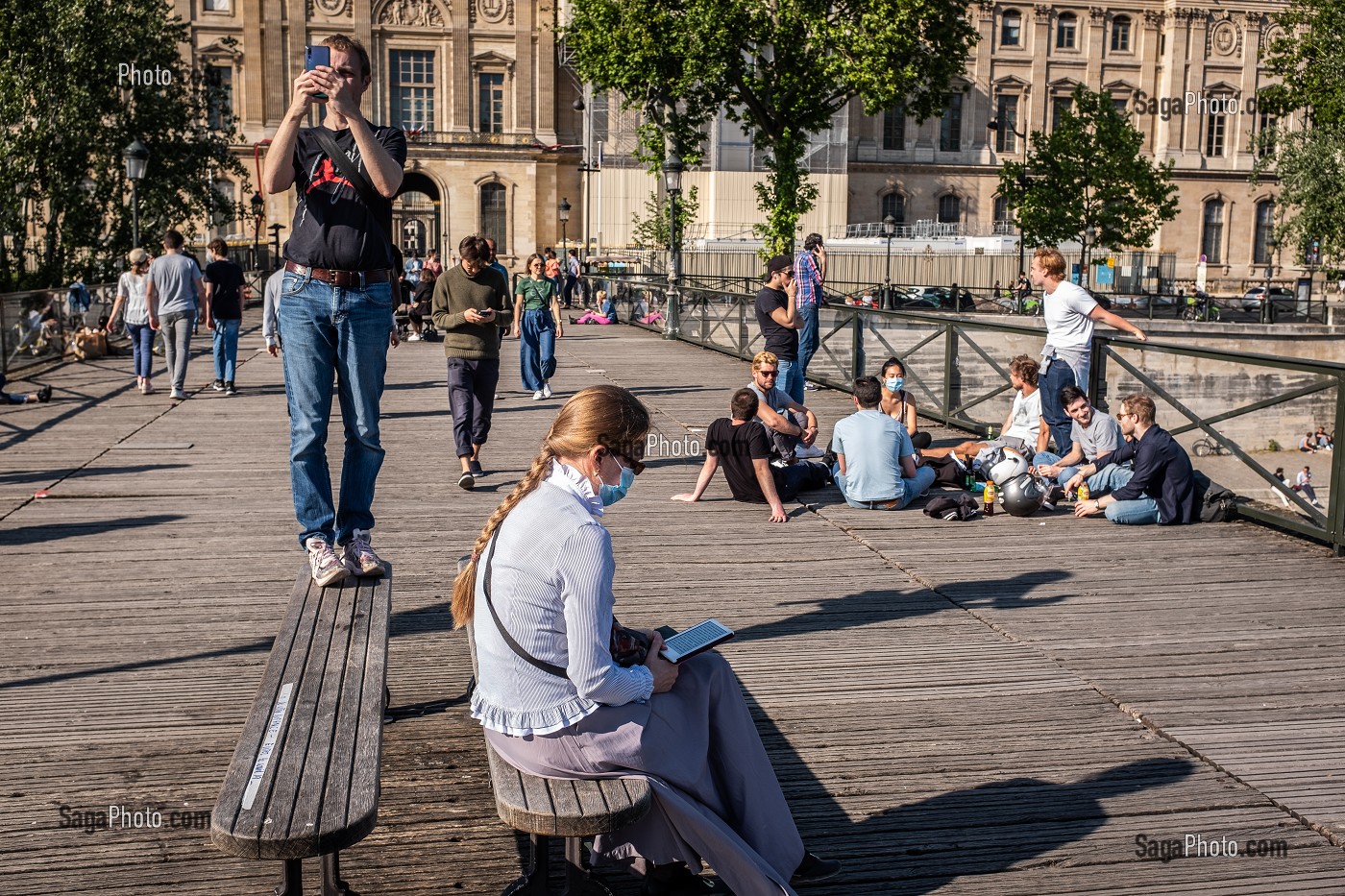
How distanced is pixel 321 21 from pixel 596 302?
105 ft

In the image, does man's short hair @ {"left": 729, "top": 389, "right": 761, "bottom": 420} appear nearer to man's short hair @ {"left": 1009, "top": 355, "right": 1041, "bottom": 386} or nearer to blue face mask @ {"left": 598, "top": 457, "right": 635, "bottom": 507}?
man's short hair @ {"left": 1009, "top": 355, "right": 1041, "bottom": 386}

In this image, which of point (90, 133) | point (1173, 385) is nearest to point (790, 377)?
point (1173, 385)

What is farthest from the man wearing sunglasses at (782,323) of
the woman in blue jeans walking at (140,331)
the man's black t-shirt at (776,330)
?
the woman in blue jeans walking at (140,331)

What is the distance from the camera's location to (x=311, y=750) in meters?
3.60

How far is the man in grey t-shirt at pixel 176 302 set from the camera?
1591 cm

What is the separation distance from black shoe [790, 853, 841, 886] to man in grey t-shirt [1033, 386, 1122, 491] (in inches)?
279

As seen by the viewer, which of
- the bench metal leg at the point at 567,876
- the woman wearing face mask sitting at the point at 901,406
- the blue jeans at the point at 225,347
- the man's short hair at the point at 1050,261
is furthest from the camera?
the blue jeans at the point at 225,347

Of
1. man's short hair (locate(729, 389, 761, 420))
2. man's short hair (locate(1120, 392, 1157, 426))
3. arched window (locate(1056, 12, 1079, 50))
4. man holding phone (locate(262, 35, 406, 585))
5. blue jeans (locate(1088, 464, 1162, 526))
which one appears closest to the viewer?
man holding phone (locate(262, 35, 406, 585))

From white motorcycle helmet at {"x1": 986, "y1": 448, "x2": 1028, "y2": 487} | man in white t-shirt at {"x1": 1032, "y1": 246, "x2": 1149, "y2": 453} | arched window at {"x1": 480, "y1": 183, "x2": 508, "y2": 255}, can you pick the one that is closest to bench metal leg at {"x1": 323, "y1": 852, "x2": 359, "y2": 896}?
white motorcycle helmet at {"x1": 986, "y1": 448, "x2": 1028, "y2": 487}

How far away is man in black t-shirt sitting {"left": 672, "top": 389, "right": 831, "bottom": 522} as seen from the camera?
9.71 meters

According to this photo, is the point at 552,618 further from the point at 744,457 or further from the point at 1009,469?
the point at 1009,469

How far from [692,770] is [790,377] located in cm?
1031

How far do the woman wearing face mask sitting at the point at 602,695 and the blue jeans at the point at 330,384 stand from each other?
1.92 metres

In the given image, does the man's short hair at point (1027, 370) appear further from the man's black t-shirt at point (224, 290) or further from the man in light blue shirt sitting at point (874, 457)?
the man's black t-shirt at point (224, 290)
